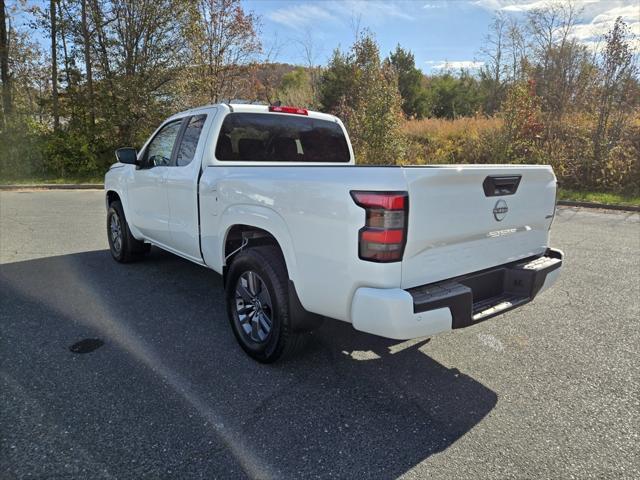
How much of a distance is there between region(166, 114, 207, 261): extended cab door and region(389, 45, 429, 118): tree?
24191 mm

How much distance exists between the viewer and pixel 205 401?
106 inches

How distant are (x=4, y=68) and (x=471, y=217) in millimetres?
19763

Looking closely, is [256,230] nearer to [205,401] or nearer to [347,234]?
[347,234]

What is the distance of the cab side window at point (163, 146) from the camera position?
4.49 metres

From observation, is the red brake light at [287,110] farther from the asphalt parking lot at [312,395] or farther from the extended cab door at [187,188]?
the asphalt parking lot at [312,395]

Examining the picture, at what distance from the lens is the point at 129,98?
15.3 meters

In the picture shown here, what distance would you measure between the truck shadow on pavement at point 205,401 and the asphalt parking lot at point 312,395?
0.04 feet

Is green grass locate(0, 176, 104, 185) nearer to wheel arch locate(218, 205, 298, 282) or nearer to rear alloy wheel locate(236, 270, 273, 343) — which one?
wheel arch locate(218, 205, 298, 282)

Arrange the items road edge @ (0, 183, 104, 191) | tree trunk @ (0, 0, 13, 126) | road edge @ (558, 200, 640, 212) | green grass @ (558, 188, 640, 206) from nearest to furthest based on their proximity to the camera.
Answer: road edge @ (558, 200, 640, 212), green grass @ (558, 188, 640, 206), road edge @ (0, 183, 104, 191), tree trunk @ (0, 0, 13, 126)

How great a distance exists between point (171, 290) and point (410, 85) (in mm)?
26242

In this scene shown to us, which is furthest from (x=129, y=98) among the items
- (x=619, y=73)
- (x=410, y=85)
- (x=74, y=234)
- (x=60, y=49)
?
(x=410, y=85)

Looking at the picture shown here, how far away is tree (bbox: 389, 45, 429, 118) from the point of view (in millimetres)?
26953

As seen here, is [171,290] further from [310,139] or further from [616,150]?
[616,150]

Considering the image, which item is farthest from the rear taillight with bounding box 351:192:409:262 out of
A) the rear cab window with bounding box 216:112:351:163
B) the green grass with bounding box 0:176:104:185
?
the green grass with bounding box 0:176:104:185
